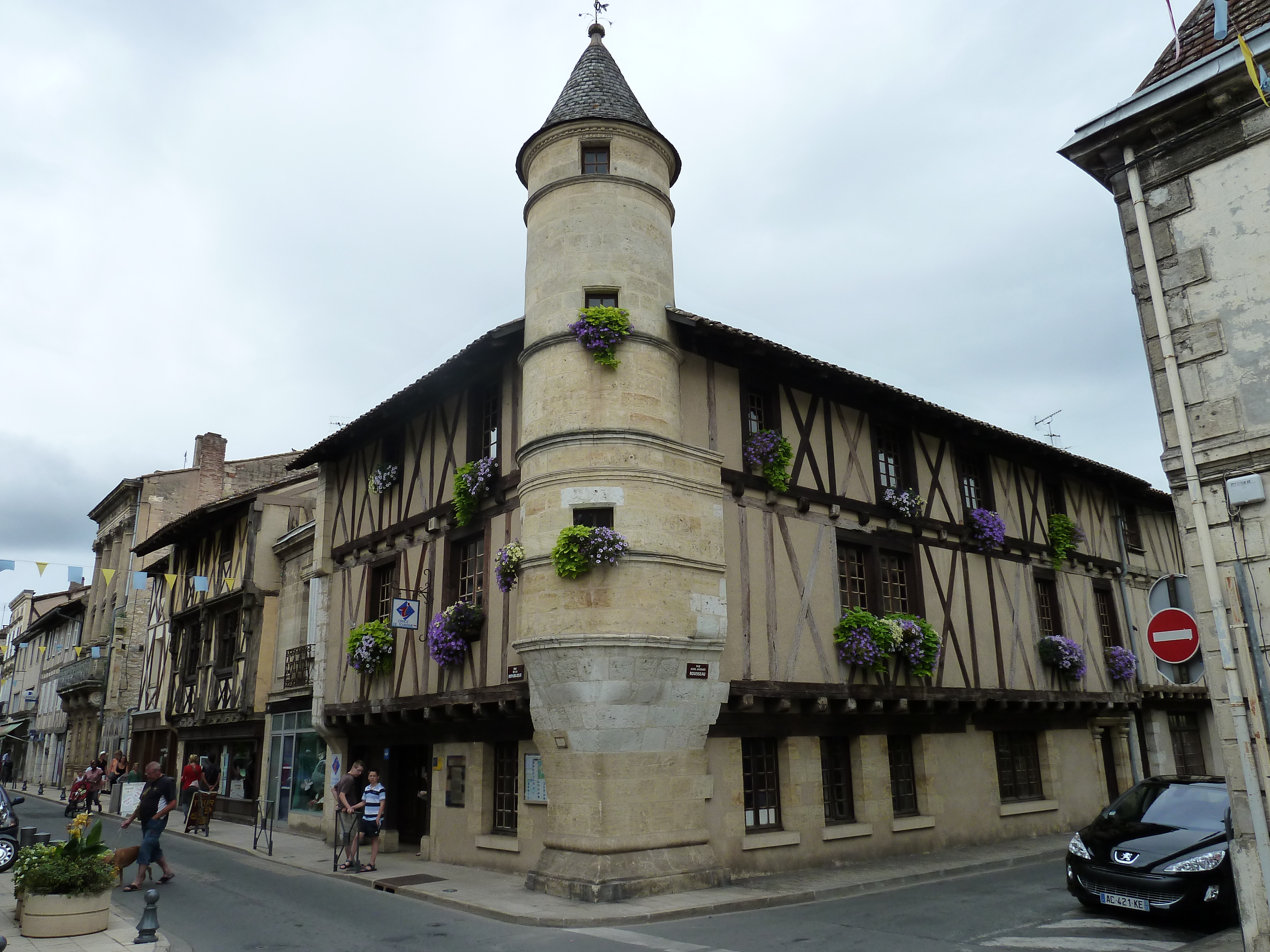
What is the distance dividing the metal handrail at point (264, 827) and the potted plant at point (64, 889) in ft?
20.5

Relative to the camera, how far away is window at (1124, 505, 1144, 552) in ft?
73.0

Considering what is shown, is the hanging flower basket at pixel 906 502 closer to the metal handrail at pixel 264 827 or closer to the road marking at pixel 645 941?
the road marking at pixel 645 941

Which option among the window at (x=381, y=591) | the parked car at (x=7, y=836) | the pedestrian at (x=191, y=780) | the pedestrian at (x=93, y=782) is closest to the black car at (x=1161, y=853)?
the window at (x=381, y=591)

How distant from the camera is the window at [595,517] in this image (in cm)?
1227

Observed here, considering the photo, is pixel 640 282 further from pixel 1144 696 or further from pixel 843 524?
pixel 1144 696

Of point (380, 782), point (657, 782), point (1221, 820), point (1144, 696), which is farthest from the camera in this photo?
point (1144, 696)

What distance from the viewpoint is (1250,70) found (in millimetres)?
6938

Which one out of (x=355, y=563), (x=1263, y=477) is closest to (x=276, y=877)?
(x=355, y=563)

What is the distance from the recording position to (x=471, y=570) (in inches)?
587

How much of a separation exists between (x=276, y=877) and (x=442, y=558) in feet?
17.5

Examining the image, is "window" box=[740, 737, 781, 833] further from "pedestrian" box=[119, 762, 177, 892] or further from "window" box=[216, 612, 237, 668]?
"window" box=[216, 612, 237, 668]

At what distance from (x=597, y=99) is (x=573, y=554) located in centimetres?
759

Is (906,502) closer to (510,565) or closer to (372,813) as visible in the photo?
(510,565)

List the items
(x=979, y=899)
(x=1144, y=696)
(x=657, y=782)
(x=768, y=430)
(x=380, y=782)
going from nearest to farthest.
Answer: (x=979, y=899), (x=657, y=782), (x=768, y=430), (x=380, y=782), (x=1144, y=696)
